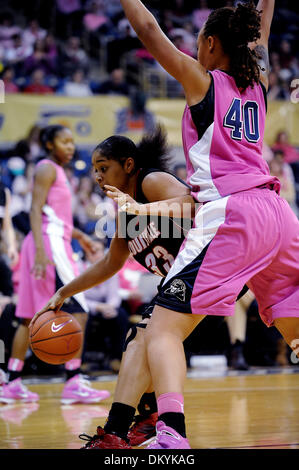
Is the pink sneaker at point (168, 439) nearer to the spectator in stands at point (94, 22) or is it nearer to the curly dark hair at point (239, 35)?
the curly dark hair at point (239, 35)

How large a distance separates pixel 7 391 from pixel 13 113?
5.69 metres

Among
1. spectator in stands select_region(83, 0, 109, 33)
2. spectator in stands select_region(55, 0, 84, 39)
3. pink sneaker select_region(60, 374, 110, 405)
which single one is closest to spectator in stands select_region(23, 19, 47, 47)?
spectator in stands select_region(55, 0, 84, 39)

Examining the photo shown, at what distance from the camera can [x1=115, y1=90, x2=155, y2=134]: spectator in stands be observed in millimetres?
10484

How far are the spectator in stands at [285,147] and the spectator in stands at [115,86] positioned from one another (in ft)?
8.43

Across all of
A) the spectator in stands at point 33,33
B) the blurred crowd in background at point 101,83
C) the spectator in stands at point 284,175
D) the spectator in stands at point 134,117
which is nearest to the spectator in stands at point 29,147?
the blurred crowd in background at point 101,83

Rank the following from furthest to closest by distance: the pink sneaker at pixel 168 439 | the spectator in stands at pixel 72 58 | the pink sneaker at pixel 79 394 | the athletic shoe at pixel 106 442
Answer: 1. the spectator in stands at pixel 72 58
2. the pink sneaker at pixel 79 394
3. the athletic shoe at pixel 106 442
4. the pink sneaker at pixel 168 439

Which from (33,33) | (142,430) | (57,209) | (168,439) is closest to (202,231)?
(168,439)

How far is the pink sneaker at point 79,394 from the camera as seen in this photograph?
17.0 ft

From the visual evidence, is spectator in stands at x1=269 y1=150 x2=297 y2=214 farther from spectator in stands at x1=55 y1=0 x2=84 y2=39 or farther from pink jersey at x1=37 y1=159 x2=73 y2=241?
pink jersey at x1=37 y1=159 x2=73 y2=241

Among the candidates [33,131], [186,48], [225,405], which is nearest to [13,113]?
[33,131]

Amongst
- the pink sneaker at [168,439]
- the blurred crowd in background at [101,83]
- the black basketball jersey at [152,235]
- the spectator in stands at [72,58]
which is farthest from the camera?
the spectator in stands at [72,58]

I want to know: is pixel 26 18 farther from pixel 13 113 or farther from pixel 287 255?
pixel 287 255

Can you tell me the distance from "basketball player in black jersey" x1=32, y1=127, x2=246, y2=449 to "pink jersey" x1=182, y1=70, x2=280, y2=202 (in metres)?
0.14
